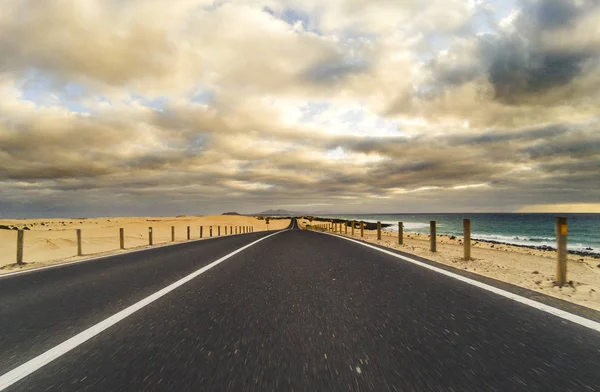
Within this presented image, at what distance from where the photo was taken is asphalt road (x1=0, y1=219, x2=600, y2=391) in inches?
85.8

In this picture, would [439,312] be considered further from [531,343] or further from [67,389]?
[67,389]

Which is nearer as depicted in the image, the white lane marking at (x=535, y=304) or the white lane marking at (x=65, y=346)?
the white lane marking at (x=65, y=346)

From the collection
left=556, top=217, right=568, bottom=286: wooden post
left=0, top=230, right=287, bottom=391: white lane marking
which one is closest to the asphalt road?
left=0, top=230, right=287, bottom=391: white lane marking

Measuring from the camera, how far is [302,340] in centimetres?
292

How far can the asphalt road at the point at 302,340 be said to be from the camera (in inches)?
85.8

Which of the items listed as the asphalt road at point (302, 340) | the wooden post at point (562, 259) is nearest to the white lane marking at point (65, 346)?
the asphalt road at point (302, 340)

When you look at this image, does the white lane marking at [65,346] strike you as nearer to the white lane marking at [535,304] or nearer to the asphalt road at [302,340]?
the asphalt road at [302,340]

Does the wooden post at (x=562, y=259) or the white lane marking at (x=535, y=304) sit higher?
the wooden post at (x=562, y=259)

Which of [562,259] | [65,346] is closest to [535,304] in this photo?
[562,259]

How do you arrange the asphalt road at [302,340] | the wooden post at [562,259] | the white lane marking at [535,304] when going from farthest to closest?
the wooden post at [562,259]
the white lane marking at [535,304]
the asphalt road at [302,340]

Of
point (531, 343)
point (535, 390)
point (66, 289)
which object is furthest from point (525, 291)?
point (66, 289)

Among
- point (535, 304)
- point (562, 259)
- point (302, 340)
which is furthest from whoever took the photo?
point (562, 259)

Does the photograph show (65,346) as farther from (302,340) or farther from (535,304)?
(535,304)

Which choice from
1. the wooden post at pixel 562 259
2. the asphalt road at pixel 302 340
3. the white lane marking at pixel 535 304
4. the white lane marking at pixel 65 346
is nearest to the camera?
the asphalt road at pixel 302 340
